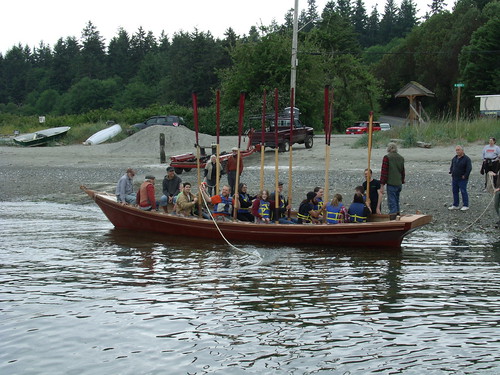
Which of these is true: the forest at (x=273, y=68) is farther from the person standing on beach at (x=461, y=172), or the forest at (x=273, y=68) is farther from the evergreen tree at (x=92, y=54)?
the person standing on beach at (x=461, y=172)

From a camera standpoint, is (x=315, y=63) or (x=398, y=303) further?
(x=315, y=63)

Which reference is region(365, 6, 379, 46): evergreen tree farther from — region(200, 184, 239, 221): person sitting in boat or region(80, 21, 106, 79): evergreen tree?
region(200, 184, 239, 221): person sitting in boat

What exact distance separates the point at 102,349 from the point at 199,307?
1.97 meters

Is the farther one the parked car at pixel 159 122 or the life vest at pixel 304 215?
the parked car at pixel 159 122

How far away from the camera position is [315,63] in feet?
125

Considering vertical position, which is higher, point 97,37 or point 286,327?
point 97,37

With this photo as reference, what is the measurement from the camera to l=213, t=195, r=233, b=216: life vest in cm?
1551

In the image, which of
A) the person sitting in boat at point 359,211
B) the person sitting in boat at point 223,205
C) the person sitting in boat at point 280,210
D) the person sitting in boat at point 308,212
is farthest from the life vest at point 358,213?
the person sitting in boat at point 223,205

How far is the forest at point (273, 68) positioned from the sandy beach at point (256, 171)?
512 cm

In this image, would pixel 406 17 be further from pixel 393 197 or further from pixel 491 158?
pixel 393 197

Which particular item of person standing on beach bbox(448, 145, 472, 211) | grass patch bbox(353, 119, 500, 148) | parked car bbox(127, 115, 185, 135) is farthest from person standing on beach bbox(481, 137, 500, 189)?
parked car bbox(127, 115, 185, 135)

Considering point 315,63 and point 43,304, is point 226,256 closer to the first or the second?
point 43,304

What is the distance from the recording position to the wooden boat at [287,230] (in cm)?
1372

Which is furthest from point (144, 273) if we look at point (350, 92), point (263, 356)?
point (350, 92)
